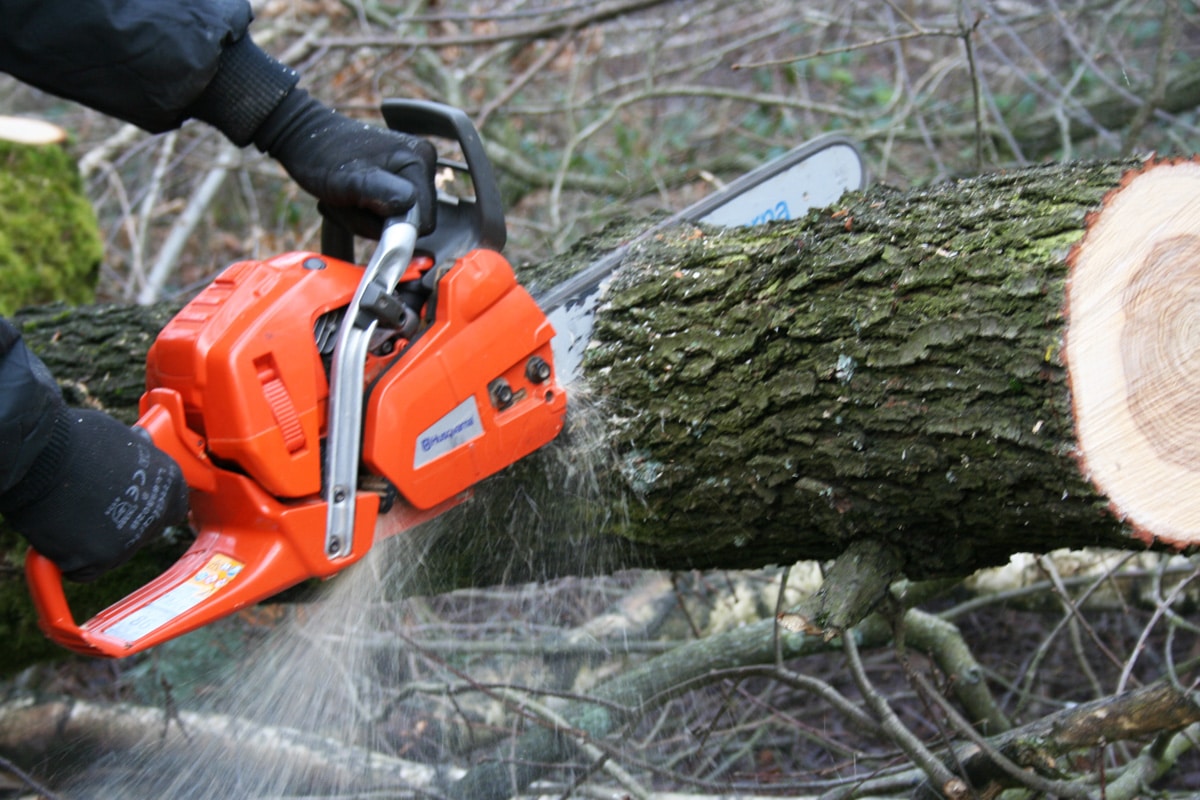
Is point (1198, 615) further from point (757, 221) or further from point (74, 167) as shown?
point (74, 167)

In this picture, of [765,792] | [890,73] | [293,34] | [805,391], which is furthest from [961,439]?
[890,73]

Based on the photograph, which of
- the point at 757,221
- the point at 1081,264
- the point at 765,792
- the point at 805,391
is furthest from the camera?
the point at 765,792

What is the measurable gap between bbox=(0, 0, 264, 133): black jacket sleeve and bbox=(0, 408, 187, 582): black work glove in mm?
683

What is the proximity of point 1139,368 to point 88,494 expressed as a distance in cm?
175

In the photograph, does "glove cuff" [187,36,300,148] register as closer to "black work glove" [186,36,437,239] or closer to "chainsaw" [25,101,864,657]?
"black work glove" [186,36,437,239]

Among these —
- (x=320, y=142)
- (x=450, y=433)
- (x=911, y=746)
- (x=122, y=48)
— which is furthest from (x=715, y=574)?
(x=122, y=48)

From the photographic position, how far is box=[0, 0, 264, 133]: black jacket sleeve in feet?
5.92

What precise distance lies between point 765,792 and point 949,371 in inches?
61.3

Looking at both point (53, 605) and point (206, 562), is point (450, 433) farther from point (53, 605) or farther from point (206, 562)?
point (53, 605)

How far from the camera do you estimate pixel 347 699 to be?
2.78 m

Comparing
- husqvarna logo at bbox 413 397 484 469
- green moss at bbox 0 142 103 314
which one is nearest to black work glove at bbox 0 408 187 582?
husqvarna logo at bbox 413 397 484 469

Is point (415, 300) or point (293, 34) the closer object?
point (415, 300)

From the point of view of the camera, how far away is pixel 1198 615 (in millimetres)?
3396

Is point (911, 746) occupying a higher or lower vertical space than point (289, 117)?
lower
